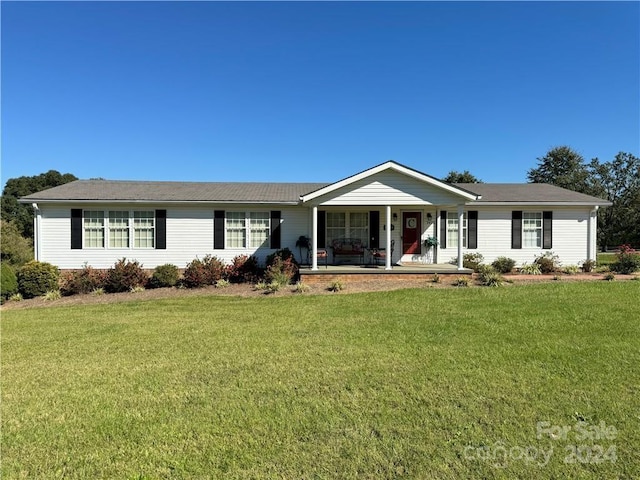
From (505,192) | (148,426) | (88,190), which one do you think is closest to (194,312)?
(148,426)

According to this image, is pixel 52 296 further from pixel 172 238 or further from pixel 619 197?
pixel 619 197

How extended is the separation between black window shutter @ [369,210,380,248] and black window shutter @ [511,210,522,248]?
5.89 metres

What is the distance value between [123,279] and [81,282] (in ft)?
4.49

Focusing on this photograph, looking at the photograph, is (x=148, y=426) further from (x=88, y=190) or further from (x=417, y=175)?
(x=88, y=190)

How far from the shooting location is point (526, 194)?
1719cm

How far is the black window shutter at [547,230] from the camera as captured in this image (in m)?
16.2

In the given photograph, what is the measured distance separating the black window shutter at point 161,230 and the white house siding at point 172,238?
144mm

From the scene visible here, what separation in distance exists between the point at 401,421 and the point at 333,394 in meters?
0.89

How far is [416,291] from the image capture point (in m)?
11.2

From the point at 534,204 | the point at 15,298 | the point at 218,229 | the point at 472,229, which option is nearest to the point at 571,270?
the point at 534,204

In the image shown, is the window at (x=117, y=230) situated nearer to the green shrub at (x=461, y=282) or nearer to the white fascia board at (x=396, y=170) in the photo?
the white fascia board at (x=396, y=170)

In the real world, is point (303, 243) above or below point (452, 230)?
below

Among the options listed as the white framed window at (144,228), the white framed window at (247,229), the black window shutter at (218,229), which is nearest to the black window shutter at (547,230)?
the white framed window at (247,229)

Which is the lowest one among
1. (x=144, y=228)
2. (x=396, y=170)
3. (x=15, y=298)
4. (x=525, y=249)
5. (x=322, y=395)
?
(x=15, y=298)
